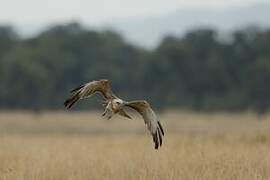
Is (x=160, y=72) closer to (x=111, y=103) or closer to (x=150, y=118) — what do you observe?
(x=150, y=118)

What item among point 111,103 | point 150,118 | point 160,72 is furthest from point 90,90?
point 160,72

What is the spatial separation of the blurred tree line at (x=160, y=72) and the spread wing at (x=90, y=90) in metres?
41.4

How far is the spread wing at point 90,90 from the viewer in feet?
30.8

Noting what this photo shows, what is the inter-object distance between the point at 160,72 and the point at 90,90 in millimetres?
45694

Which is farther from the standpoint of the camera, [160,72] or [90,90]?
[160,72]

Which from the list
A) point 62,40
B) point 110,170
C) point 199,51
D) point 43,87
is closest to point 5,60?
point 43,87

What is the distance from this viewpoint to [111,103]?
9.44 m

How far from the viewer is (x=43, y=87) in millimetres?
52750

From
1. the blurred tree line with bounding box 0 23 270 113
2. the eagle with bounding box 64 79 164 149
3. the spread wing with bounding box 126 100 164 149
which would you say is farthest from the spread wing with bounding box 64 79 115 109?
the blurred tree line with bounding box 0 23 270 113

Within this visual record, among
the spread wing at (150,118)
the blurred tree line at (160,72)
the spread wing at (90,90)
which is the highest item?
the spread wing at (90,90)

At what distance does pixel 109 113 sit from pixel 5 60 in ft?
144

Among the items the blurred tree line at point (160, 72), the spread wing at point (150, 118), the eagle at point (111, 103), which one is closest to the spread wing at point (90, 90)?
the eagle at point (111, 103)

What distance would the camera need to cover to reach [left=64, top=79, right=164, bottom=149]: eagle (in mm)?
9381

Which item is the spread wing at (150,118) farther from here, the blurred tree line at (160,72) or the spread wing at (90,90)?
the blurred tree line at (160,72)
